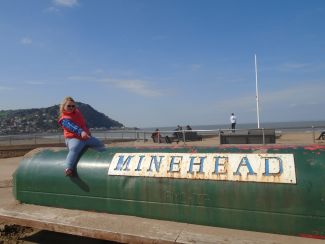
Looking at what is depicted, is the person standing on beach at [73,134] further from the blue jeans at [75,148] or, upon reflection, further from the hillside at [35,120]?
the hillside at [35,120]

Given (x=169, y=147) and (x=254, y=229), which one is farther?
(x=169, y=147)

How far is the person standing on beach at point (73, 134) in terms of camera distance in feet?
17.4

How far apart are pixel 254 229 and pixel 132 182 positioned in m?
1.62

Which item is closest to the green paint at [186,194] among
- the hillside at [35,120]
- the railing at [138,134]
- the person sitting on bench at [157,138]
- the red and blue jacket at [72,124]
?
the red and blue jacket at [72,124]

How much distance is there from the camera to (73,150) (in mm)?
5344

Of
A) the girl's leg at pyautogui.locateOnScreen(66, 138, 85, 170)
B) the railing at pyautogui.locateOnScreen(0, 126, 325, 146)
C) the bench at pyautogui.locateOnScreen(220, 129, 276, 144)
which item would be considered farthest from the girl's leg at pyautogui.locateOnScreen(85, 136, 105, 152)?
the bench at pyautogui.locateOnScreen(220, 129, 276, 144)

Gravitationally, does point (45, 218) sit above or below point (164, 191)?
below

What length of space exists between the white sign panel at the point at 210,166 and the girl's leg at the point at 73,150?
2.01 feet

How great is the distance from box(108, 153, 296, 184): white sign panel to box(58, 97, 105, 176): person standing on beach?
61cm

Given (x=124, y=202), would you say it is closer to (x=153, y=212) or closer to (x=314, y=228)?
(x=153, y=212)

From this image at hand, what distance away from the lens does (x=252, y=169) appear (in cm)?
409

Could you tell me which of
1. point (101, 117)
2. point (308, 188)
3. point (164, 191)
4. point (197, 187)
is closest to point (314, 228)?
point (308, 188)

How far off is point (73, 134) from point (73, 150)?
0.24 m

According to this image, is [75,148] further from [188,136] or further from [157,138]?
[188,136]
